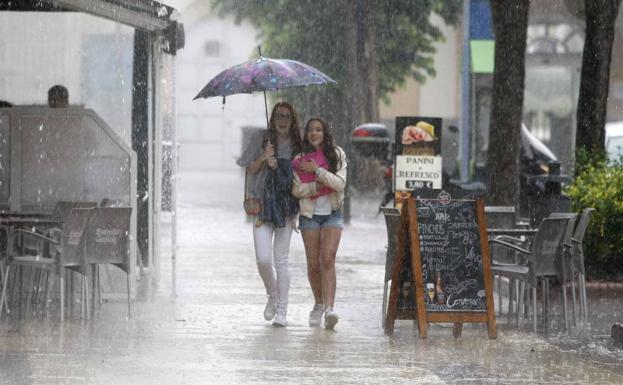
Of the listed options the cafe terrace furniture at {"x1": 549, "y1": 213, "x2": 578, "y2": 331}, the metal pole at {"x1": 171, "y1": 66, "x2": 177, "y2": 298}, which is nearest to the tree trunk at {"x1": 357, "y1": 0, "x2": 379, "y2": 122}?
the metal pole at {"x1": 171, "y1": 66, "x2": 177, "y2": 298}

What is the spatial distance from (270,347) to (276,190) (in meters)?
1.61

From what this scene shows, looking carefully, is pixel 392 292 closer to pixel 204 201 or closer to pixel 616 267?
pixel 616 267

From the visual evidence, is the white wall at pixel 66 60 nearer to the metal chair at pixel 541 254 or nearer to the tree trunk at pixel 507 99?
the tree trunk at pixel 507 99

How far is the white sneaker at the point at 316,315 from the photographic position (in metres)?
12.2

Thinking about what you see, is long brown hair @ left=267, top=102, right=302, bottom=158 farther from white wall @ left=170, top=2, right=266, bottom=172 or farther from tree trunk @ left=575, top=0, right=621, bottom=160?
white wall @ left=170, top=2, right=266, bottom=172

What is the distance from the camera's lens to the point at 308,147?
12.2 meters

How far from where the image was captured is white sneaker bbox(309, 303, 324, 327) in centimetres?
1219

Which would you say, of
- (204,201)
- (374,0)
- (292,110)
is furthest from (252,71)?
(374,0)

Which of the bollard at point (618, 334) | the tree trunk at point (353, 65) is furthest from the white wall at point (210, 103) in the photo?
the bollard at point (618, 334)

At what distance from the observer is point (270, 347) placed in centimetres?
1091

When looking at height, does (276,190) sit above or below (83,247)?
above

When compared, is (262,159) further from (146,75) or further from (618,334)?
(146,75)

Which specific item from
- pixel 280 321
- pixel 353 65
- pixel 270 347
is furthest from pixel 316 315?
pixel 353 65

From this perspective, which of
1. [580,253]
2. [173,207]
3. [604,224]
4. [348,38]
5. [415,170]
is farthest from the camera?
[348,38]
